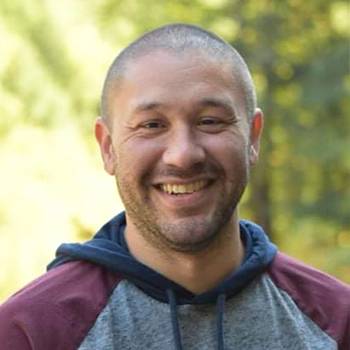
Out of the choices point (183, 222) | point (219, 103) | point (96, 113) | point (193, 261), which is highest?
point (96, 113)

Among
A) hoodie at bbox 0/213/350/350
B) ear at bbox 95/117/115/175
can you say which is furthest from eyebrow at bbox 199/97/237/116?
hoodie at bbox 0/213/350/350

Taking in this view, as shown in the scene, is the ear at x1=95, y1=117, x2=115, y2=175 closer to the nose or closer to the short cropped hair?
the short cropped hair

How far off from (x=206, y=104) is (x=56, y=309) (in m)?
0.60

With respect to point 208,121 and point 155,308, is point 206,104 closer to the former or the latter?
→ point 208,121

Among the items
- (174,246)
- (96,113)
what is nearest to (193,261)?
(174,246)

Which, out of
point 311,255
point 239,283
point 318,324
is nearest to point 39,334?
point 239,283

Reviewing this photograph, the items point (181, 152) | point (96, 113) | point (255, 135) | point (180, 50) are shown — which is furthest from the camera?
point (96, 113)

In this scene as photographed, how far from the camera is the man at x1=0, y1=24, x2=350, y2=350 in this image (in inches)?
84.0

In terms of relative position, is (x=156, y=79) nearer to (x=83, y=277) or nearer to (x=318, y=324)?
(x=83, y=277)

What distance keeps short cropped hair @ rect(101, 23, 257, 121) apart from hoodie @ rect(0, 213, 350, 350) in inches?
14.8

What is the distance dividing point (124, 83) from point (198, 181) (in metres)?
0.32

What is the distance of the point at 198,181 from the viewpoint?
85.2 inches

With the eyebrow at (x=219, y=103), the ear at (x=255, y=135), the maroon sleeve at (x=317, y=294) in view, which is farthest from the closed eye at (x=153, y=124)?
the maroon sleeve at (x=317, y=294)

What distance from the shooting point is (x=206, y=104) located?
7.14 ft
